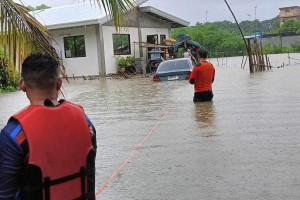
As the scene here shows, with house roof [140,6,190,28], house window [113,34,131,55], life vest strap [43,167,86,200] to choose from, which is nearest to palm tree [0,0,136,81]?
life vest strap [43,167,86,200]

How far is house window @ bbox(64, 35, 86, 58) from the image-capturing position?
3081 cm

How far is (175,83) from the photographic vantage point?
64.7 ft

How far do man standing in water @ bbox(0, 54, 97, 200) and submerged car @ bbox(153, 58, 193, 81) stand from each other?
58.4 ft

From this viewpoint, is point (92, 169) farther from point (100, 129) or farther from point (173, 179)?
point (100, 129)

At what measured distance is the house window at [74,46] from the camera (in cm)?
3081

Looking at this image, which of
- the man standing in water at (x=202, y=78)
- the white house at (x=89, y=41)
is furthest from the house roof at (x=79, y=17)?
the man standing in water at (x=202, y=78)

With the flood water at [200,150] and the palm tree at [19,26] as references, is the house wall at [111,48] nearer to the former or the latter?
the flood water at [200,150]

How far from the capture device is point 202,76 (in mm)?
12336

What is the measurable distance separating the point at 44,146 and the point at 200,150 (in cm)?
478

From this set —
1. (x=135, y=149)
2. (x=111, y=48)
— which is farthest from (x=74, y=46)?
(x=135, y=149)

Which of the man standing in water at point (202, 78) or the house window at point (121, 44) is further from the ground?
the house window at point (121, 44)

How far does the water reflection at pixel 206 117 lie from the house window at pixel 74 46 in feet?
64.1

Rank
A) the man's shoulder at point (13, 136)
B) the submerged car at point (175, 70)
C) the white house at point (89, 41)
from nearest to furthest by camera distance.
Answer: the man's shoulder at point (13, 136)
the submerged car at point (175, 70)
the white house at point (89, 41)

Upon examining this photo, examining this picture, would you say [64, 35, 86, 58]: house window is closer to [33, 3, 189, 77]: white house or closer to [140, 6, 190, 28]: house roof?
[33, 3, 189, 77]: white house
